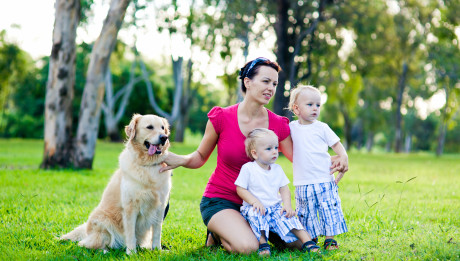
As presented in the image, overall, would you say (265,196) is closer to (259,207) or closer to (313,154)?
(259,207)

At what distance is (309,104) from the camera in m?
4.70

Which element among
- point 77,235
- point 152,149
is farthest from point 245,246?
point 77,235

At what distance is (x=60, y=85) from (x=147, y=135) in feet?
27.9

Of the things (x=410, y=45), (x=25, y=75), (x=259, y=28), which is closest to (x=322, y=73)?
(x=259, y=28)

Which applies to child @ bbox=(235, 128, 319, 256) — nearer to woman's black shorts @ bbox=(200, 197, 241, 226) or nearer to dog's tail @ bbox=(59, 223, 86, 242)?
woman's black shorts @ bbox=(200, 197, 241, 226)

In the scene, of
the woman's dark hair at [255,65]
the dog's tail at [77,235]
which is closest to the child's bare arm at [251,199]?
the woman's dark hair at [255,65]

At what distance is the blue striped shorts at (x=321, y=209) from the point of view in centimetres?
456

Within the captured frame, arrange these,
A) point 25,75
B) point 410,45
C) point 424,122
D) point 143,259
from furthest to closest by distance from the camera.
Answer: point 424,122 → point 25,75 → point 410,45 → point 143,259

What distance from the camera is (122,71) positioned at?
40.5m

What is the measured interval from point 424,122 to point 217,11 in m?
Result: 49.7

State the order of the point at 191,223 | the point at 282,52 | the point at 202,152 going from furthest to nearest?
the point at 282,52 → the point at 191,223 → the point at 202,152

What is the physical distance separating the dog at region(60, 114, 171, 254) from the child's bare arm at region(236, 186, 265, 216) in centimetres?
80

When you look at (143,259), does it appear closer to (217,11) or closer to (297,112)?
(297,112)

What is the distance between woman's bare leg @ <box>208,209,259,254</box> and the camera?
442 cm
